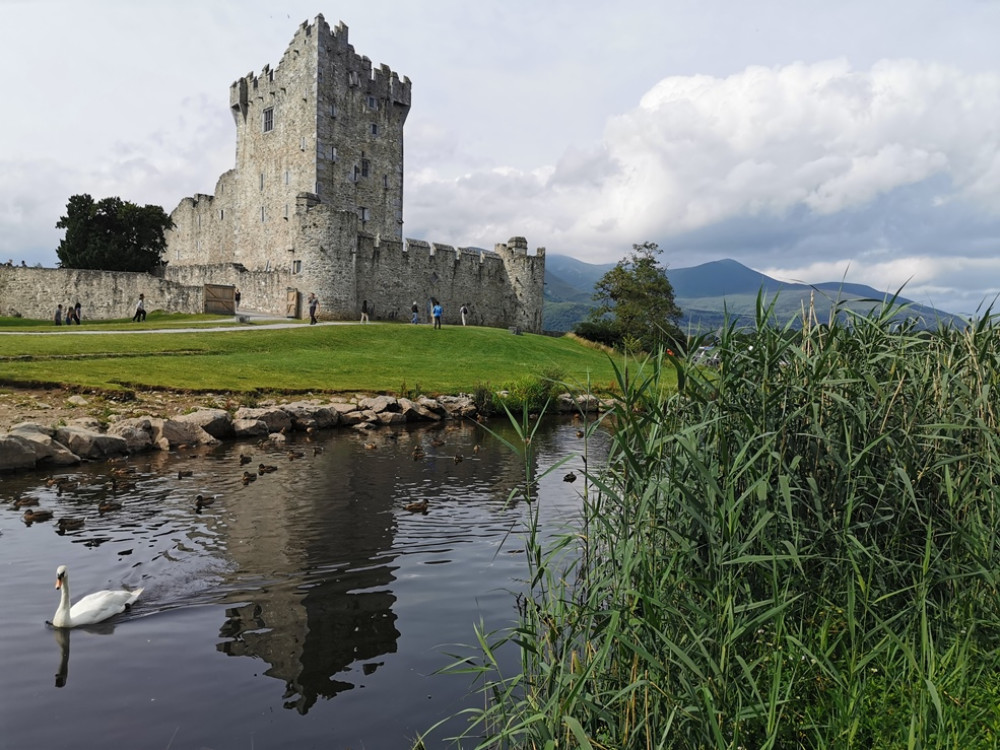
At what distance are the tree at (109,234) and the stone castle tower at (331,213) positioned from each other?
492 centimetres

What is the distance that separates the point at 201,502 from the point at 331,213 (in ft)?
129

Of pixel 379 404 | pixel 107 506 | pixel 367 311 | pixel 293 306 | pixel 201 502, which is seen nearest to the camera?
pixel 107 506

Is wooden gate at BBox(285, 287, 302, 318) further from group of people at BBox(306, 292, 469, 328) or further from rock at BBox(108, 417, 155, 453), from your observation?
rock at BBox(108, 417, 155, 453)

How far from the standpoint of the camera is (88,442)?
1664 centimetres

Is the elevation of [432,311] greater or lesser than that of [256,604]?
greater

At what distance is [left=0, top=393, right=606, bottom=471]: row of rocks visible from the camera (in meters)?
15.8

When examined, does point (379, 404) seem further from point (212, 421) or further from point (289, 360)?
point (289, 360)

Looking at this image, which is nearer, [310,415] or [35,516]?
[35,516]

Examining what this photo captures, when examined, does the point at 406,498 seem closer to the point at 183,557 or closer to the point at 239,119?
the point at 183,557

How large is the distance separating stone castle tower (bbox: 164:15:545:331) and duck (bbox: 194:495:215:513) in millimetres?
37379

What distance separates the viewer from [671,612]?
496 centimetres

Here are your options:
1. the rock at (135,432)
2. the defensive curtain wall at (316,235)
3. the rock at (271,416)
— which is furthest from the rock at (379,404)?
the defensive curtain wall at (316,235)

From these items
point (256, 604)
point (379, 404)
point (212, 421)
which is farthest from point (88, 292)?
point (256, 604)

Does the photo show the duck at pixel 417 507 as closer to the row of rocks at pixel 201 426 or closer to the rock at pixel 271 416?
the row of rocks at pixel 201 426
